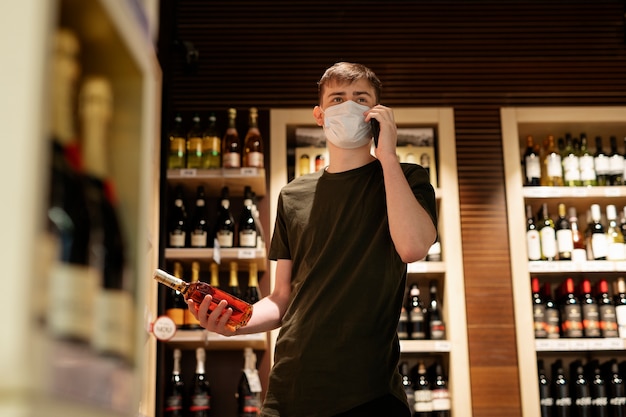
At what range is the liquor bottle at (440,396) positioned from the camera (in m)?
4.40

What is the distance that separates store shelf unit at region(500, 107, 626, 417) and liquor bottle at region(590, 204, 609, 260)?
3.4 inches

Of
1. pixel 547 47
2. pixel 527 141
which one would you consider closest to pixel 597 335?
pixel 527 141

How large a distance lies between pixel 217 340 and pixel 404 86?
6.11 feet

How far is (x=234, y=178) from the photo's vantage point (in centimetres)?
441

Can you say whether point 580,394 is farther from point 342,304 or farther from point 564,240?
point 342,304

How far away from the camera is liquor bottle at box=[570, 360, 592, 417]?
453 centimetres

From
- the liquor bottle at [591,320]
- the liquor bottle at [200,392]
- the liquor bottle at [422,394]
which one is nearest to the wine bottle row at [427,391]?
the liquor bottle at [422,394]

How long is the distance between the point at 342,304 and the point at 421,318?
9.01 ft

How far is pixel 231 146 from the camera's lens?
453cm

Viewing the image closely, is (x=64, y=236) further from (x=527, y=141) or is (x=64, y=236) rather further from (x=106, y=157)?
(x=527, y=141)

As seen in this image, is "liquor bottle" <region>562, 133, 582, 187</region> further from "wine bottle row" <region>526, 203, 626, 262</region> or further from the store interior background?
the store interior background

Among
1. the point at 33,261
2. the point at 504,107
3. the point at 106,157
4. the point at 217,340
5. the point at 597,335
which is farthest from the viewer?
the point at 504,107

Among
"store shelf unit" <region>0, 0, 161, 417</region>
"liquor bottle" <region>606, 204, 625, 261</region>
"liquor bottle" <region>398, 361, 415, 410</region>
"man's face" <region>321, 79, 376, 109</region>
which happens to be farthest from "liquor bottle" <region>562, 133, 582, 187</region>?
"store shelf unit" <region>0, 0, 161, 417</region>

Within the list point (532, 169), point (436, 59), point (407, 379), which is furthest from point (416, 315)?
point (436, 59)
